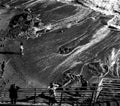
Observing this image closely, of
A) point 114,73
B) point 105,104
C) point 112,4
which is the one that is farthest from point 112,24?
point 105,104

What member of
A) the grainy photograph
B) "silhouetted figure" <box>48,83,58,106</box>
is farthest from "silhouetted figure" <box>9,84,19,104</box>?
"silhouetted figure" <box>48,83,58,106</box>

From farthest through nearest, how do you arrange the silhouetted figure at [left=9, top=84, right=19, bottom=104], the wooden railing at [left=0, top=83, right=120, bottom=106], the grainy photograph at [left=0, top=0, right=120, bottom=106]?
the grainy photograph at [left=0, top=0, right=120, bottom=106] → the silhouetted figure at [left=9, top=84, right=19, bottom=104] → the wooden railing at [left=0, top=83, right=120, bottom=106]

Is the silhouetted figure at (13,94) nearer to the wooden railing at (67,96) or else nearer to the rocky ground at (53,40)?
the wooden railing at (67,96)

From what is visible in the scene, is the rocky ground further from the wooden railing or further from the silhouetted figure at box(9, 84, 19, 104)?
the silhouetted figure at box(9, 84, 19, 104)

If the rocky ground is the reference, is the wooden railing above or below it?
below

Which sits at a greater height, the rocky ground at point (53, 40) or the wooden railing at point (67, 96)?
the rocky ground at point (53, 40)

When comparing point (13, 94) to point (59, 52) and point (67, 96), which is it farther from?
point (59, 52)

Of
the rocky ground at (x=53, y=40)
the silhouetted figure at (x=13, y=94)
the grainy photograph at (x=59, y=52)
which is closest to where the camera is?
the silhouetted figure at (x=13, y=94)

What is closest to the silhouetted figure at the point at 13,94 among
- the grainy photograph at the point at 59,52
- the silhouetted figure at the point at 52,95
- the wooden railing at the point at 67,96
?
the grainy photograph at the point at 59,52

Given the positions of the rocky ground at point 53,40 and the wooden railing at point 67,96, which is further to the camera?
the rocky ground at point 53,40

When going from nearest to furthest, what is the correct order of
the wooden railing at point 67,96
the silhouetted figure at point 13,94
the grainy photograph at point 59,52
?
the wooden railing at point 67,96 < the silhouetted figure at point 13,94 < the grainy photograph at point 59,52

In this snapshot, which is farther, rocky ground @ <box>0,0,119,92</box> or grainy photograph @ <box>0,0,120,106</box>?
rocky ground @ <box>0,0,119,92</box>

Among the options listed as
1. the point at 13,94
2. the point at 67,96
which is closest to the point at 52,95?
the point at 67,96
